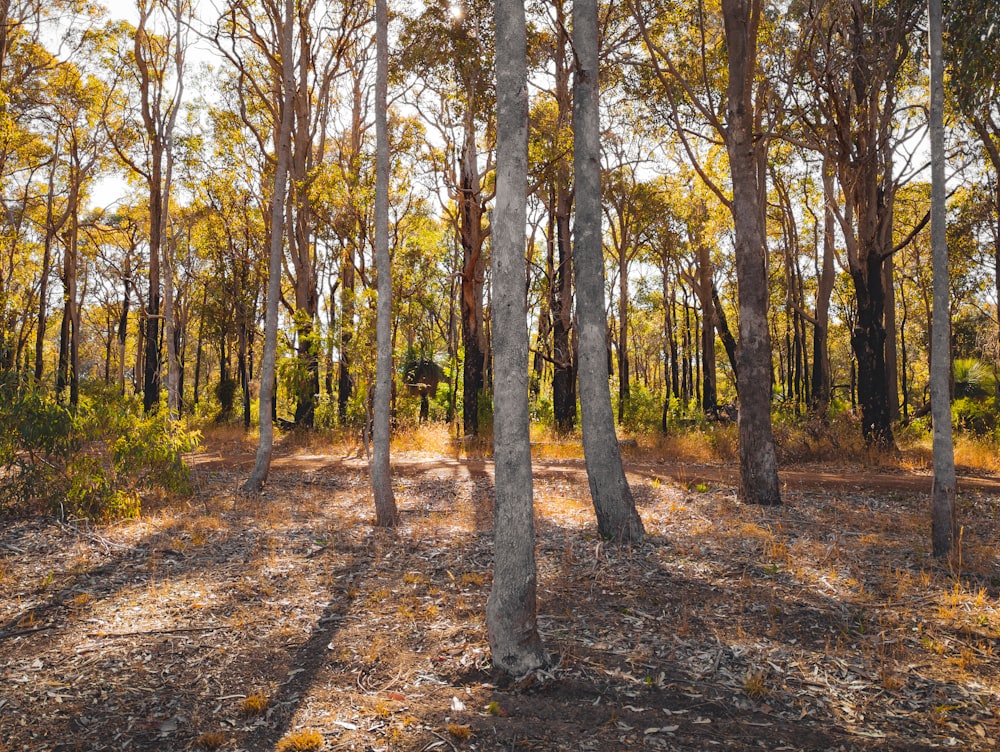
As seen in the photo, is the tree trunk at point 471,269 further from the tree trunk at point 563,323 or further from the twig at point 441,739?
the twig at point 441,739

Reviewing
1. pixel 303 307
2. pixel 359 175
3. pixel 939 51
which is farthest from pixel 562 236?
pixel 939 51

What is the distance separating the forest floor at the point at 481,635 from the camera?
4090mm

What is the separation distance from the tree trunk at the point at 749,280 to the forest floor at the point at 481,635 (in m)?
0.68

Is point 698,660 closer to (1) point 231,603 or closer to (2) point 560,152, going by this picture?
(1) point 231,603

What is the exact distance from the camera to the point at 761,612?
5.88 metres

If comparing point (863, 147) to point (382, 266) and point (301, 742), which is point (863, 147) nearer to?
point (382, 266)

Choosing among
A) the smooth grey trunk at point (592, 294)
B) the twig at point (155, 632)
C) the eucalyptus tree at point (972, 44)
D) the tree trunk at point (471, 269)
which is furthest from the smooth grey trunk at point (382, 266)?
the tree trunk at point (471, 269)

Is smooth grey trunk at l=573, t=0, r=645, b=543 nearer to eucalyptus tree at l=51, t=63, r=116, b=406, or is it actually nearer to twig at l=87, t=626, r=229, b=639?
twig at l=87, t=626, r=229, b=639

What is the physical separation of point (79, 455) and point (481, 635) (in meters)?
7.26

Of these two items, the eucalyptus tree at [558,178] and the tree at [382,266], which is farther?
the eucalyptus tree at [558,178]

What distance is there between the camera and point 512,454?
4.67m

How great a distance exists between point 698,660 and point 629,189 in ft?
65.3

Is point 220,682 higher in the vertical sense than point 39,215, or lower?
lower

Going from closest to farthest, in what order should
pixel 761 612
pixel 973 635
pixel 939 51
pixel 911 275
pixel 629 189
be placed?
pixel 973 635 → pixel 761 612 → pixel 939 51 → pixel 629 189 → pixel 911 275
